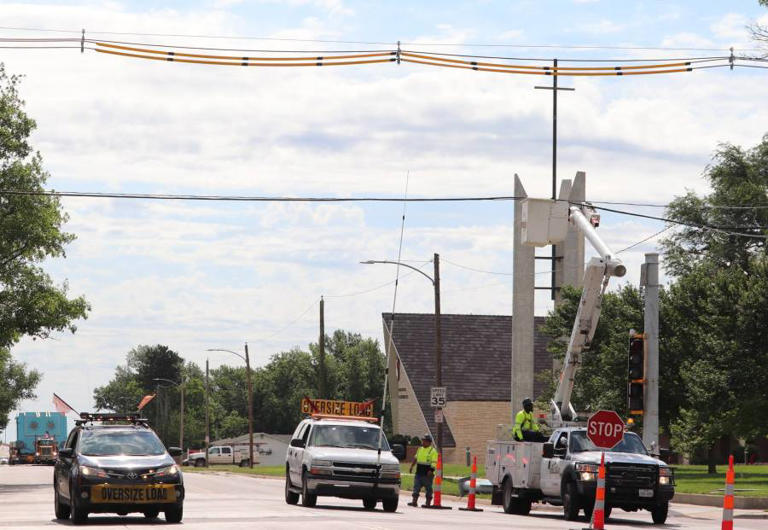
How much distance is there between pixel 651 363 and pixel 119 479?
12577 millimetres

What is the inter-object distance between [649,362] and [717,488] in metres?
7.67

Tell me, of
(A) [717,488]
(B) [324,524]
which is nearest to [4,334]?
(A) [717,488]

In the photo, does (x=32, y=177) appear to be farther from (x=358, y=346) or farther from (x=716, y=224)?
(x=358, y=346)

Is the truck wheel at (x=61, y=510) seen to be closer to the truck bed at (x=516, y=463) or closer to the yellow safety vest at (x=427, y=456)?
the truck bed at (x=516, y=463)

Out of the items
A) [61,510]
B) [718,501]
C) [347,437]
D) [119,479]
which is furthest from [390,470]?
[718,501]

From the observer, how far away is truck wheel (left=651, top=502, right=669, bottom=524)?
26.0 metres

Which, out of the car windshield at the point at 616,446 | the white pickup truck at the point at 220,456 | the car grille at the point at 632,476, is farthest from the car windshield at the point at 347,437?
→ the white pickup truck at the point at 220,456

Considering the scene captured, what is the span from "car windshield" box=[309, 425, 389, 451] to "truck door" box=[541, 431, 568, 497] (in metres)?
3.30

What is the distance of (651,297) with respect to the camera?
3066 cm

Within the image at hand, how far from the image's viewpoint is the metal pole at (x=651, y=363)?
29.4m

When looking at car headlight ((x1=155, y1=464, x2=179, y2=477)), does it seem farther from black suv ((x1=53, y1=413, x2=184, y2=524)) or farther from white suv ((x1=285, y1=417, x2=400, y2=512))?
white suv ((x1=285, y1=417, x2=400, y2=512))

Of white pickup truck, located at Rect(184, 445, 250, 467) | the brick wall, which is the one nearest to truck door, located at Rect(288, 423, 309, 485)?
the brick wall

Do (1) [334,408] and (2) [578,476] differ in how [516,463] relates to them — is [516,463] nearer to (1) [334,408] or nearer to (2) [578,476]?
(2) [578,476]

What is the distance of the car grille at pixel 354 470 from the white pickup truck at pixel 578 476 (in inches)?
129
